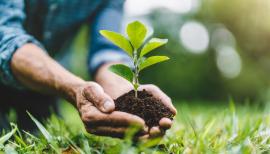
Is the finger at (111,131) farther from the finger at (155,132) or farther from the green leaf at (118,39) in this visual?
the green leaf at (118,39)

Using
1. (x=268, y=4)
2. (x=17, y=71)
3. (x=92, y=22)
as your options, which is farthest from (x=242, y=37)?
(x=17, y=71)

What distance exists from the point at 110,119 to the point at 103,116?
0.10ft

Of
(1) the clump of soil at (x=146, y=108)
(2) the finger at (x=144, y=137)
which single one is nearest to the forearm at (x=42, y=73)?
(1) the clump of soil at (x=146, y=108)

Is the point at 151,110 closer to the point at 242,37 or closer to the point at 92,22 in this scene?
the point at 92,22

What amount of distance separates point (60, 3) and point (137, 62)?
4.73 ft

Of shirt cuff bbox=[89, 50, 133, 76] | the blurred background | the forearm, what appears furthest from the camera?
the blurred background

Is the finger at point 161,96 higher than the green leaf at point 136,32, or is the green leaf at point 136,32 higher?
the green leaf at point 136,32

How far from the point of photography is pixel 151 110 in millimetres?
1534

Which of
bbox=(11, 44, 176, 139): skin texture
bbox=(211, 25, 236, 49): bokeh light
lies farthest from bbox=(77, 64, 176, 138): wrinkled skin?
bbox=(211, 25, 236, 49): bokeh light

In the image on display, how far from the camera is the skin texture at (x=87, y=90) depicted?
148cm

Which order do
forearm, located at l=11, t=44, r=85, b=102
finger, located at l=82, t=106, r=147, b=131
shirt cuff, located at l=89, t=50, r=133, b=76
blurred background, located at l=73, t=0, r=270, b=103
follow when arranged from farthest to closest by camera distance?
blurred background, located at l=73, t=0, r=270, b=103
shirt cuff, located at l=89, t=50, r=133, b=76
forearm, located at l=11, t=44, r=85, b=102
finger, located at l=82, t=106, r=147, b=131

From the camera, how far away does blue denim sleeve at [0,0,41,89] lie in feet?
6.83

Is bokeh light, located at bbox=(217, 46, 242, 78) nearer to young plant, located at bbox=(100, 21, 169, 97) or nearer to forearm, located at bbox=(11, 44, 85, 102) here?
forearm, located at bbox=(11, 44, 85, 102)

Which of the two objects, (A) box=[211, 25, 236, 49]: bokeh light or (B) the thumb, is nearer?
(B) the thumb
